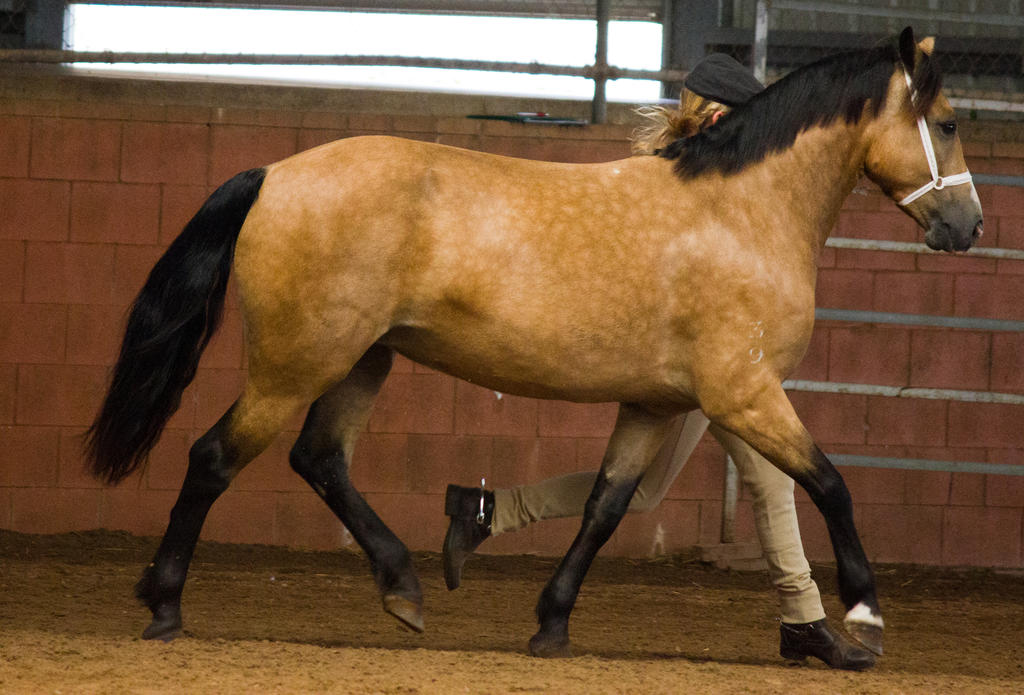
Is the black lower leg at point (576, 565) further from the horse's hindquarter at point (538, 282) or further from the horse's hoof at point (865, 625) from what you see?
the horse's hoof at point (865, 625)

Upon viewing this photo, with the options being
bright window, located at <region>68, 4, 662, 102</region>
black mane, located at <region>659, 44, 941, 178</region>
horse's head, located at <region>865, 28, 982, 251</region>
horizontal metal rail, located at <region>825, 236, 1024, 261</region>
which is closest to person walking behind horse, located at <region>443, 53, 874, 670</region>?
black mane, located at <region>659, 44, 941, 178</region>

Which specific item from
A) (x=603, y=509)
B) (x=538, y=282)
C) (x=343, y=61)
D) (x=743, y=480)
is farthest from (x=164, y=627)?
(x=343, y=61)

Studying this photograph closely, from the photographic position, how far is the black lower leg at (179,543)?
3.43m

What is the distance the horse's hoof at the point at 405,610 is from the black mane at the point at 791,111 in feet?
5.14

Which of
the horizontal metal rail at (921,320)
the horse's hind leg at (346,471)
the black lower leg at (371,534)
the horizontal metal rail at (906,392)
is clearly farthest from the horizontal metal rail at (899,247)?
the black lower leg at (371,534)

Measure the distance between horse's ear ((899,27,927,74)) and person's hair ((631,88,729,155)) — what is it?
68cm

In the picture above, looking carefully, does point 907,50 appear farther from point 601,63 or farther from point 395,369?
point 395,369

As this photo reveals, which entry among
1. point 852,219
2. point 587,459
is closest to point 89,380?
point 587,459

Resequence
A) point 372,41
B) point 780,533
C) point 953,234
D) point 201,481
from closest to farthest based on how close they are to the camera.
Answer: point 201,481 < point 953,234 < point 780,533 < point 372,41

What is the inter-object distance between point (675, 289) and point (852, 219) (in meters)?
2.77

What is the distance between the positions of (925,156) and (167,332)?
2.33 m

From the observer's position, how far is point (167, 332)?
3441 millimetres

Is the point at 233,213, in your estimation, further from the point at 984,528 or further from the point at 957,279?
the point at 984,528

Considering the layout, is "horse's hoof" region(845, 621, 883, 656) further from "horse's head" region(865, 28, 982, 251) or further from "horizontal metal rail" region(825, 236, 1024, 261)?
"horizontal metal rail" region(825, 236, 1024, 261)
